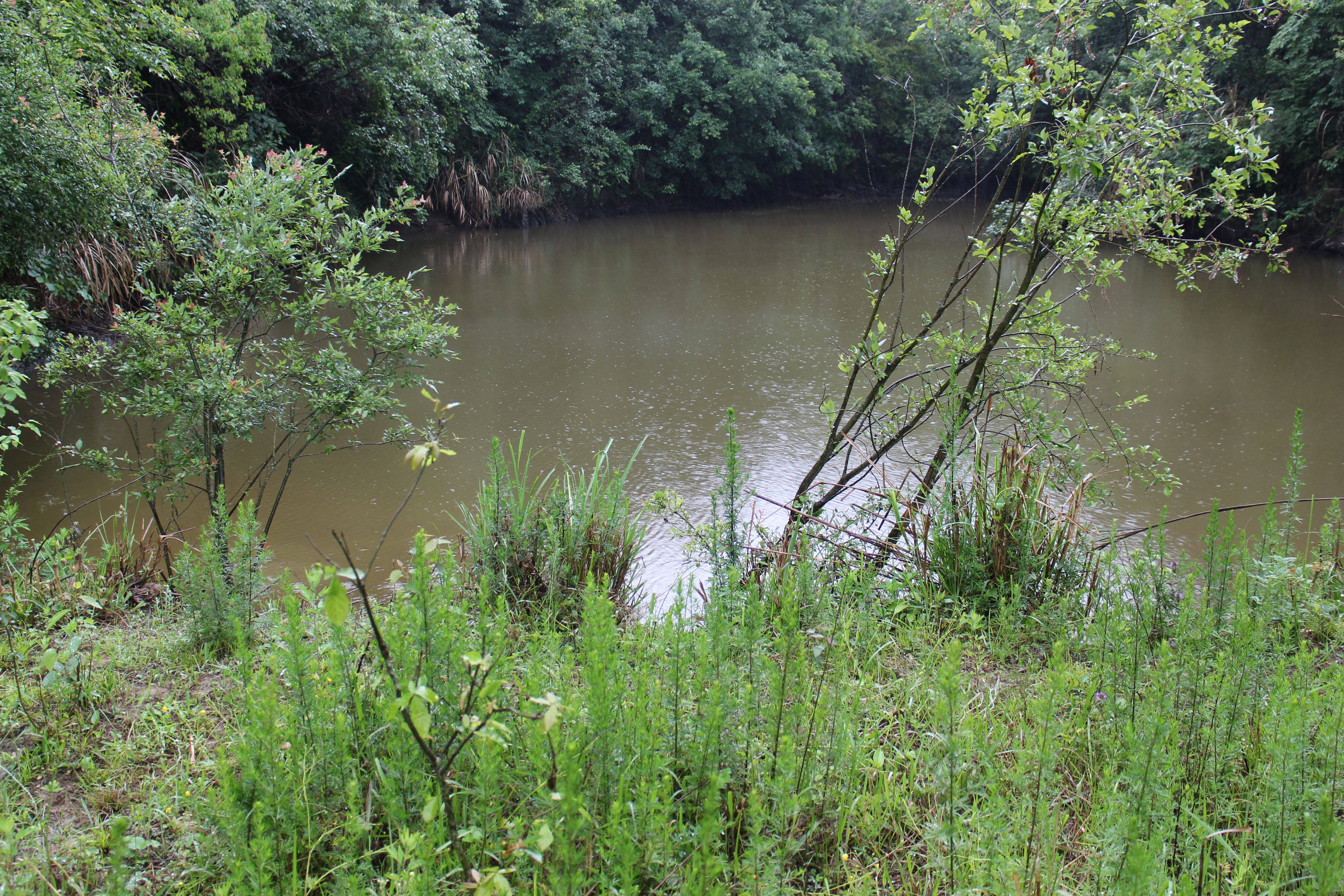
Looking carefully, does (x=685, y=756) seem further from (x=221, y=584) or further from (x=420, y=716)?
(x=221, y=584)

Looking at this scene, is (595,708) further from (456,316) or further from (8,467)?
(456,316)

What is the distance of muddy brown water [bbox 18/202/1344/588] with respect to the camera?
4.35m

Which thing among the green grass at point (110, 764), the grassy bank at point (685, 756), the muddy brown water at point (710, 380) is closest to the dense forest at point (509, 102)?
the muddy brown water at point (710, 380)

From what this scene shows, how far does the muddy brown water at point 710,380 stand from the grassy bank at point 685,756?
1.47 metres

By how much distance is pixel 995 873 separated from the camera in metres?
1.29

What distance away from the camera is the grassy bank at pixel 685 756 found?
128cm

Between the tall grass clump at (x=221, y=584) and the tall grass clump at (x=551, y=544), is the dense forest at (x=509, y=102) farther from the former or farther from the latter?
the tall grass clump at (x=221, y=584)

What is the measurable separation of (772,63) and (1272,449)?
1529 cm

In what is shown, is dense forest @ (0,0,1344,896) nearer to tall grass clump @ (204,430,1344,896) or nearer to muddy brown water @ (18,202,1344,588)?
tall grass clump @ (204,430,1344,896)

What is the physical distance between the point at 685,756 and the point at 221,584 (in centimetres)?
142

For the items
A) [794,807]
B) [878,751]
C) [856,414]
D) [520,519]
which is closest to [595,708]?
[794,807]

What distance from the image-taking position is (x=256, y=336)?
3279 millimetres

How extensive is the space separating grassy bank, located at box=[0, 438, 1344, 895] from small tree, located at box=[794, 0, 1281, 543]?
105 centimetres

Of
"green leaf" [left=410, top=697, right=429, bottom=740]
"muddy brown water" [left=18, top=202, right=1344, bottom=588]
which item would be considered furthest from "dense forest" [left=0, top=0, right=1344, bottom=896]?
"muddy brown water" [left=18, top=202, right=1344, bottom=588]
